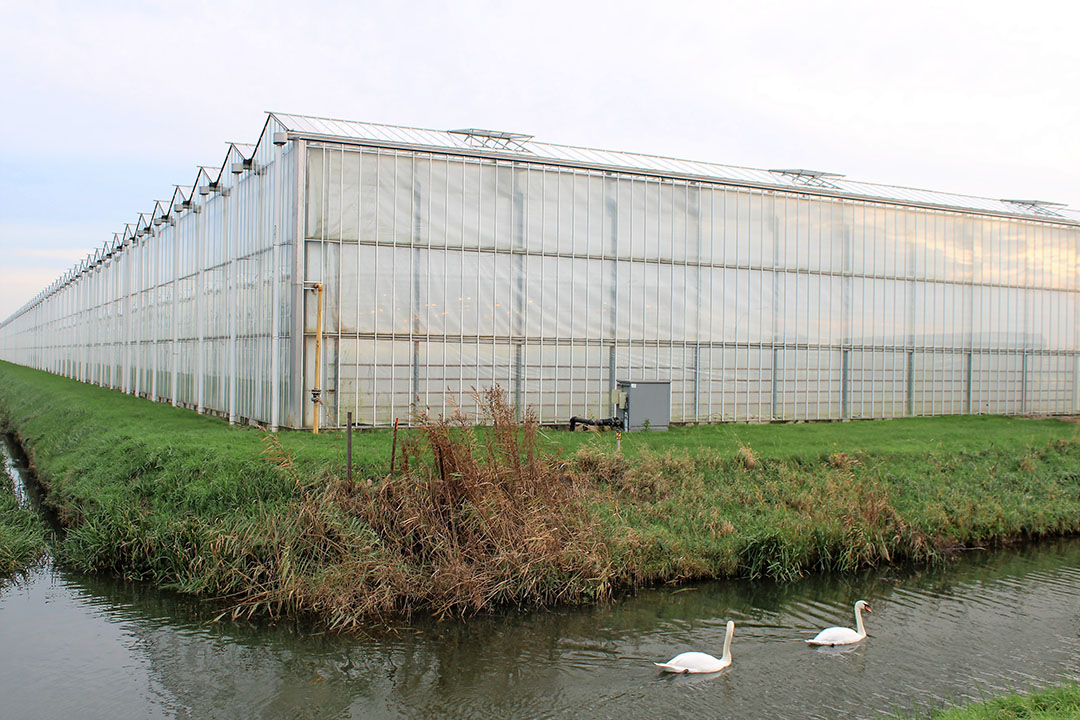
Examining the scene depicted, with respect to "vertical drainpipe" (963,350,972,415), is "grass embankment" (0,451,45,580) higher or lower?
lower

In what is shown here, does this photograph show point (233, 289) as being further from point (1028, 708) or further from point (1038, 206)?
point (1038, 206)

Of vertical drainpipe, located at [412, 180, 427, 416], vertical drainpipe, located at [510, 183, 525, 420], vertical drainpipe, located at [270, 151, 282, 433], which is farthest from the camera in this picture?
vertical drainpipe, located at [510, 183, 525, 420]

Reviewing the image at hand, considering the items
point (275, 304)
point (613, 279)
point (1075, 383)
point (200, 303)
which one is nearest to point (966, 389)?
point (1075, 383)

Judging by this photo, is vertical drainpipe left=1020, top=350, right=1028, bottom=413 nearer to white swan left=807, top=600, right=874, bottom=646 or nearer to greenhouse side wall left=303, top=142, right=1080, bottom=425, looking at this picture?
greenhouse side wall left=303, top=142, right=1080, bottom=425

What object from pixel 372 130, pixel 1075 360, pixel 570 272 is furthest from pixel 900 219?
pixel 372 130

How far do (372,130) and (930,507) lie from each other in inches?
742

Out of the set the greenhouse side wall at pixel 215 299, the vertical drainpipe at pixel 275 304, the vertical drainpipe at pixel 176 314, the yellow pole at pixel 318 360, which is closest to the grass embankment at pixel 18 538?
the vertical drainpipe at pixel 275 304

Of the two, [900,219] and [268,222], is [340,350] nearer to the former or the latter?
[268,222]

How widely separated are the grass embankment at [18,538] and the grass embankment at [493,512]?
0.56 meters

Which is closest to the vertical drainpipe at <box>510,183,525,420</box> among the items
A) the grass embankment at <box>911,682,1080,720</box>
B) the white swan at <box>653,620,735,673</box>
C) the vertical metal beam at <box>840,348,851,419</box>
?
the vertical metal beam at <box>840,348,851,419</box>

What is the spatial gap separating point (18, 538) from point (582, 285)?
17827mm

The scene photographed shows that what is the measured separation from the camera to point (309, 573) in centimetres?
1415

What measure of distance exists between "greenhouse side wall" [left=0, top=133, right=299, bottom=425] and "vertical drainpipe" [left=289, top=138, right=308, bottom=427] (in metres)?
0.15

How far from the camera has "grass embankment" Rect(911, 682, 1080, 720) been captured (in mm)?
9055
